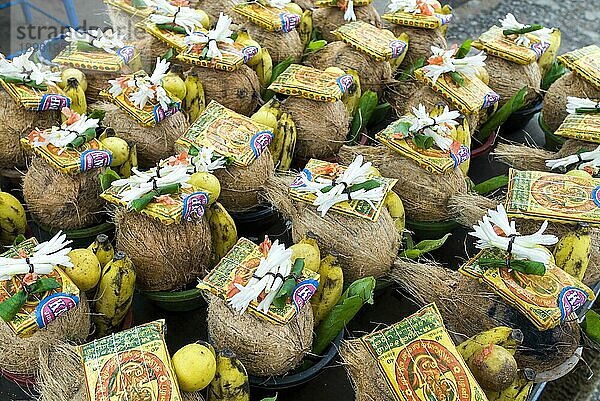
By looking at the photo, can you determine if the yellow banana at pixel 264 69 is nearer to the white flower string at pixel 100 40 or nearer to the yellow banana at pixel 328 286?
the white flower string at pixel 100 40

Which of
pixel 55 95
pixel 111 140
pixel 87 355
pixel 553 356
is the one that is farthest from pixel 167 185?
pixel 553 356

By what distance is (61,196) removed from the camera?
1.62 meters

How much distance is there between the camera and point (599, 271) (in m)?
1.67

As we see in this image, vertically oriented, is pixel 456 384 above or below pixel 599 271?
above

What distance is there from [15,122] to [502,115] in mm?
1732

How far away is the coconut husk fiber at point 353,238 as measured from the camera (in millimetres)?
1552

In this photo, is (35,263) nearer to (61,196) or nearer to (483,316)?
(61,196)

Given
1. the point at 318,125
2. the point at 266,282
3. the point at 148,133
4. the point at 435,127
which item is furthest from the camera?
the point at 318,125

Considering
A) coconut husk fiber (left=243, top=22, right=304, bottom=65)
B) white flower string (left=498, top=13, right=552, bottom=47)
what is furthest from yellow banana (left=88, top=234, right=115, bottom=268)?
white flower string (left=498, top=13, right=552, bottom=47)

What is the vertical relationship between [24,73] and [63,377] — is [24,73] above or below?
above

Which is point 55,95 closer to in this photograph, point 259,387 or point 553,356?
point 259,387

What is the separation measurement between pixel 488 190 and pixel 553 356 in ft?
2.25

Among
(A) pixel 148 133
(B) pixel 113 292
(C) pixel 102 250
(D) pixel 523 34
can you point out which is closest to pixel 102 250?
(C) pixel 102 250

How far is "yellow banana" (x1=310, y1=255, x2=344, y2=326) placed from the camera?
4.80 ft
